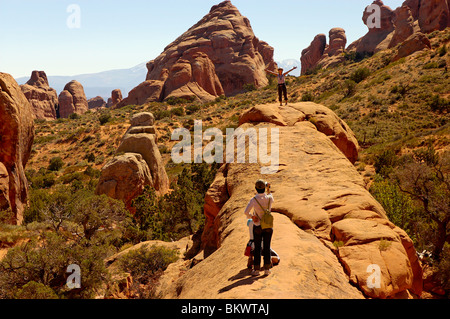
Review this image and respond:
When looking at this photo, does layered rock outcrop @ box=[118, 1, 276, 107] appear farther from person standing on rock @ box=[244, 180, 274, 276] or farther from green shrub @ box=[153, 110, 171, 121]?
person standing on rock @ box=[244, 180, 274, 276]

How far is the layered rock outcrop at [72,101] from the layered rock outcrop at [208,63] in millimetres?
29580

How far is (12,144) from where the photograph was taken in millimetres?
17000

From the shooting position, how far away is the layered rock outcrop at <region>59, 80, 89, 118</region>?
322 feet

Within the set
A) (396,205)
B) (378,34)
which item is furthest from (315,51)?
(396,205)

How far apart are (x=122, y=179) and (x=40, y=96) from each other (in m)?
86.9

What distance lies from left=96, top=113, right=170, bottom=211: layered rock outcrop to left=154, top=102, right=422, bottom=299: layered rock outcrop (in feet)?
38.1

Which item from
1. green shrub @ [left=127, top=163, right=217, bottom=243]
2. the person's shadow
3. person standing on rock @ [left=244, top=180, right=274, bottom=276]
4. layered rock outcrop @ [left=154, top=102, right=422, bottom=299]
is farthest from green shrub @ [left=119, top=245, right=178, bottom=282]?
person standing on rock @ [left=244, top=180, right=274, bottom=276]

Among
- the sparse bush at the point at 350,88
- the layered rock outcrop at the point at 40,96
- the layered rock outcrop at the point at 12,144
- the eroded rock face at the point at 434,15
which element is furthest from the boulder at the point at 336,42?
the layered rock outcrop at the point at 12,144

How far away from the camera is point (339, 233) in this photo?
7.19 metres

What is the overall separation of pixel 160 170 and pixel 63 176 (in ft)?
54.9
